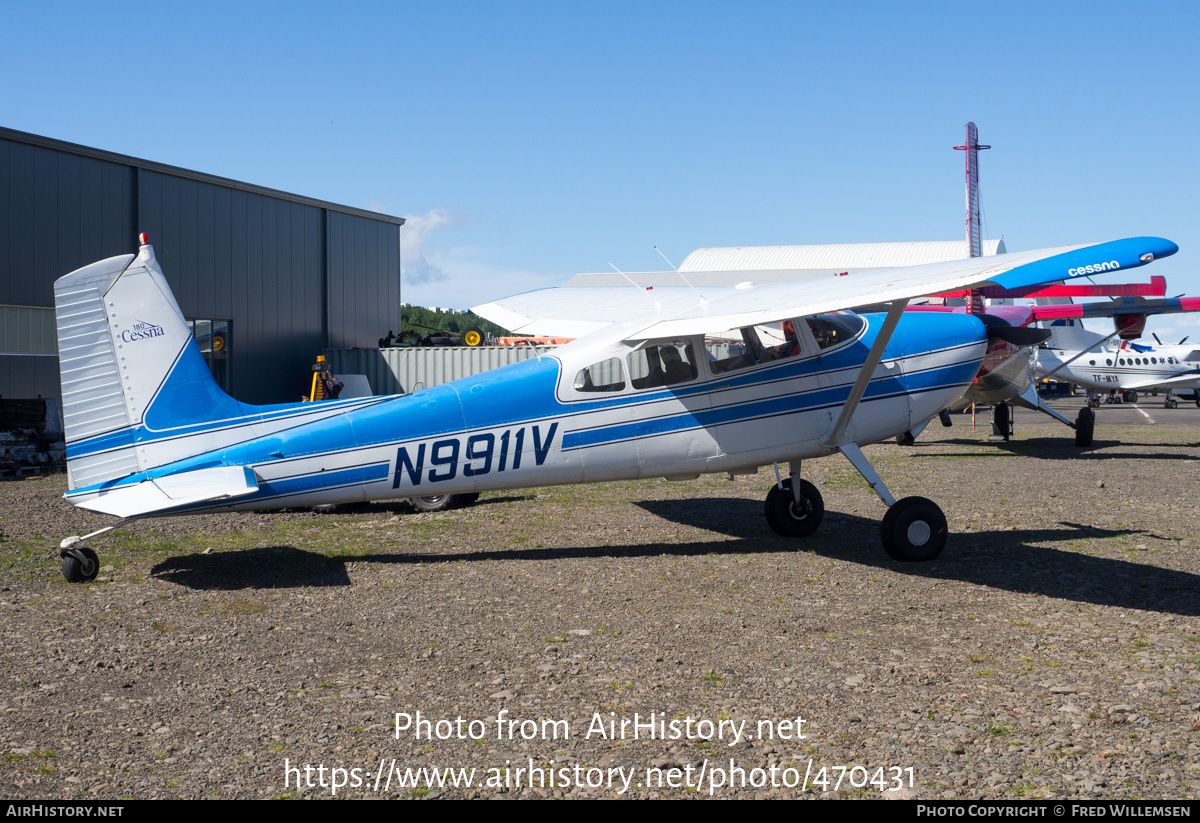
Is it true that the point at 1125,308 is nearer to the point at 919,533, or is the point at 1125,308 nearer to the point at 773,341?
the point at 919,533

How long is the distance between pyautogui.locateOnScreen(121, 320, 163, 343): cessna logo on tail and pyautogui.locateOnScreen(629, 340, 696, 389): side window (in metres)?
3.80

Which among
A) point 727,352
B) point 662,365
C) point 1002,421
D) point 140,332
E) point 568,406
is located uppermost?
point 140,332

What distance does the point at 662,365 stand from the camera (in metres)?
7.65

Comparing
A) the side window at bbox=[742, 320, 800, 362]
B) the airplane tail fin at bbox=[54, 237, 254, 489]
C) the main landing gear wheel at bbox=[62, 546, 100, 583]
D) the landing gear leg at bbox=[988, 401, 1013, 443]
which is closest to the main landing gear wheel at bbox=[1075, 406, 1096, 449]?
the landing gear leg at bbox=[988, 401, 1013, 443]

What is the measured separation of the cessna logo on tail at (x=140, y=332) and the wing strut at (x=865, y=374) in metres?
5.63

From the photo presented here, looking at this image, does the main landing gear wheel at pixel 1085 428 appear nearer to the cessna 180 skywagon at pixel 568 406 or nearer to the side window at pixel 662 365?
the cessna 180 skywagon at pixel 568 406

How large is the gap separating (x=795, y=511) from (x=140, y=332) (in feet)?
19.6


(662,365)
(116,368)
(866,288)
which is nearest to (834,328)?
(866,288)

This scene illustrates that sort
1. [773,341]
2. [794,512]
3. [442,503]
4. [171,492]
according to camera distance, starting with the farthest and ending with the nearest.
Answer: [442,503] < [794,512] < [773,341] < [171,492]

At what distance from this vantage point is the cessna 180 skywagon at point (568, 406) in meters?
6.61

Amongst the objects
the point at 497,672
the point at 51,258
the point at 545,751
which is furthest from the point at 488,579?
the point at 51,258

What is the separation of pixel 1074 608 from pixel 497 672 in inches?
155

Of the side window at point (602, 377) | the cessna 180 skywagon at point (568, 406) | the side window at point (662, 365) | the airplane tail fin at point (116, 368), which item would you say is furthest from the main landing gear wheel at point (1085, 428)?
the airplane tail fin at point (116, 368)

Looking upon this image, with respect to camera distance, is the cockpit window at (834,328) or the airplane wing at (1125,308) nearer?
the cockpit window at (834,328)
